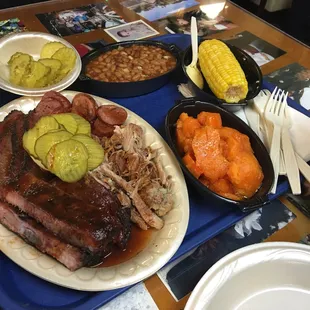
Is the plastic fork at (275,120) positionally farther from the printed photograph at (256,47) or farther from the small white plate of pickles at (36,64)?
the small white plate of pickles at (36,64)

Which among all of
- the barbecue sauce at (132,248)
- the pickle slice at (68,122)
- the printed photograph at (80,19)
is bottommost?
the barbecue sauce at (132,248)

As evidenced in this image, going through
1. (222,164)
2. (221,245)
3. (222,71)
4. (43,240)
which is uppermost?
(222,71)

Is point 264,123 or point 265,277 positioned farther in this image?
point 264,123

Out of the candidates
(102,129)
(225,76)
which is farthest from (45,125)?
(225,76)

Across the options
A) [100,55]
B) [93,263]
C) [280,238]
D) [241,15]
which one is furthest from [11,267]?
[241,15]

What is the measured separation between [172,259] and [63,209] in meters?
0.40

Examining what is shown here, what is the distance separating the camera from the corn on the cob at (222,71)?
68.2 inches

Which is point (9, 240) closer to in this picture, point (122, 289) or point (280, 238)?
point (122, 289)

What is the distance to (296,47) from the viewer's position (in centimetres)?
237

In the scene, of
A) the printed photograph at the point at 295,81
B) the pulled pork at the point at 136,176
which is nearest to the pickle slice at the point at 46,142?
the pulled pork at the point at 136,176

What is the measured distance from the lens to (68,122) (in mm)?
1368

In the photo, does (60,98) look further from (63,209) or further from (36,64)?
(63,209)

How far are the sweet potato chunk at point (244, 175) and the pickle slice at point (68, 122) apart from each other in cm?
59

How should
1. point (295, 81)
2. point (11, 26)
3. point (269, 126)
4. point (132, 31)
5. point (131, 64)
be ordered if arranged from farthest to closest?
point (132, 31), point (11, 26), point (295, 81), point (131, 64), point (269, 126)
